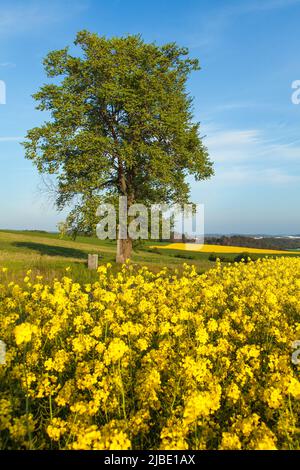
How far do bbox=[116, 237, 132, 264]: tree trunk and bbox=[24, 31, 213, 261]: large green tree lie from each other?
0.08 m

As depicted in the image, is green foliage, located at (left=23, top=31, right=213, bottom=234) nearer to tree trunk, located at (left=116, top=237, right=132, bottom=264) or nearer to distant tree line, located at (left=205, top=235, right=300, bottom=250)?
tree trunk, located at (left=116, top=237, right=132, bottom=264)

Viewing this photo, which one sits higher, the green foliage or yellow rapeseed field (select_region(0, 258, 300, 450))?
the green foliage

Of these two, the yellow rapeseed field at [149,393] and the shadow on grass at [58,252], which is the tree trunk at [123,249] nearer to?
the shadow on grass at [58,252]

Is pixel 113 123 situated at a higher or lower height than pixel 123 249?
higher

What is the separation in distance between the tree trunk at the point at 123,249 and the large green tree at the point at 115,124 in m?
0.08

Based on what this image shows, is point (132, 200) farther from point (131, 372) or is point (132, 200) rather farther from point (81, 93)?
point (131, 372)

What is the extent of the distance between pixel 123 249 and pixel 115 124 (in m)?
9.25

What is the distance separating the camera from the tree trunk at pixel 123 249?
91.9ft

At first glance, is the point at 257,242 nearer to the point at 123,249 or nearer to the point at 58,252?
the point at 58,252

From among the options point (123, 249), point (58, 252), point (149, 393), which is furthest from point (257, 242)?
Answer: point (149, 393)

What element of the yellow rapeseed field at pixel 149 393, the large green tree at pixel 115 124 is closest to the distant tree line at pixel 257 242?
the large green tree at pixel 115 124

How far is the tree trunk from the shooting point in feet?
91.9

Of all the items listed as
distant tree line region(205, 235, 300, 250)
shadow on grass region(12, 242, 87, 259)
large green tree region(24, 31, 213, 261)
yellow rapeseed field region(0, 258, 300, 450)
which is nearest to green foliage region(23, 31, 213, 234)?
large green tree region(24, 31, 213, 261)

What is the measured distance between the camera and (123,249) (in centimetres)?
2848
